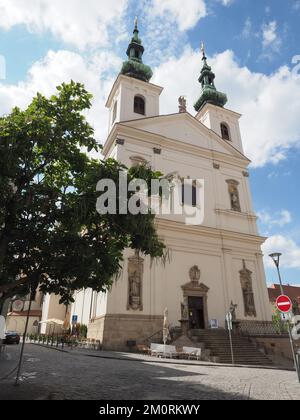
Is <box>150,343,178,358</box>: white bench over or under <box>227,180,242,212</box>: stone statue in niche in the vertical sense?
under

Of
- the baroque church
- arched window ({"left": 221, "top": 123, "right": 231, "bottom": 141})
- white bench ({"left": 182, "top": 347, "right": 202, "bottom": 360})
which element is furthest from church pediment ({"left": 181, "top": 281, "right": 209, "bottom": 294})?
arched window ({"left": 221, "top": 123, "right": 231, "bottom": 141})

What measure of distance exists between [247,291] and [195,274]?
4594 millimetres

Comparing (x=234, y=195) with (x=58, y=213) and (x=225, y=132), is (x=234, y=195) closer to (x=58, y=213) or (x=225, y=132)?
(x=225, y=132)

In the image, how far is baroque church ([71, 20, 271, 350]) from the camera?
20.5 m

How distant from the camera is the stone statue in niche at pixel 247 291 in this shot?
24.0 meters

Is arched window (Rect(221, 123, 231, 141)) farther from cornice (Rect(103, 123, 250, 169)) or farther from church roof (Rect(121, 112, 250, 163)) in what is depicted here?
cornice (Rect(103, 123, 250, 169))

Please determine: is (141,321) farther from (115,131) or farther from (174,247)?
(115,131)

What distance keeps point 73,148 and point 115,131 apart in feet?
61.2

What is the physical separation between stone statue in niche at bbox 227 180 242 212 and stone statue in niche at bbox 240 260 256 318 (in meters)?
5.15

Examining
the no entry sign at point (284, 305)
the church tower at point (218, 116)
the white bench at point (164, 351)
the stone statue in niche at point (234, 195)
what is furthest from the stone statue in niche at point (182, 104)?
the no entry sign at point (284, 305)

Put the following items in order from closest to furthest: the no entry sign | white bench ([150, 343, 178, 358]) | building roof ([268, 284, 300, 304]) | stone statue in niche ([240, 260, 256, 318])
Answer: the no entry sign < white bench ([150, 343, 178, 358]) < stone statue in niche ([240, 260, 256, 318]) < building roof ([268, 284, 300, 304])

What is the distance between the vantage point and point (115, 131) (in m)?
25.8

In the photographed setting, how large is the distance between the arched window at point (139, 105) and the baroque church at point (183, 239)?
136 mm

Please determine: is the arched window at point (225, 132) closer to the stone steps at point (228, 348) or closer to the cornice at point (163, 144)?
the cornice at point (163, 144)
